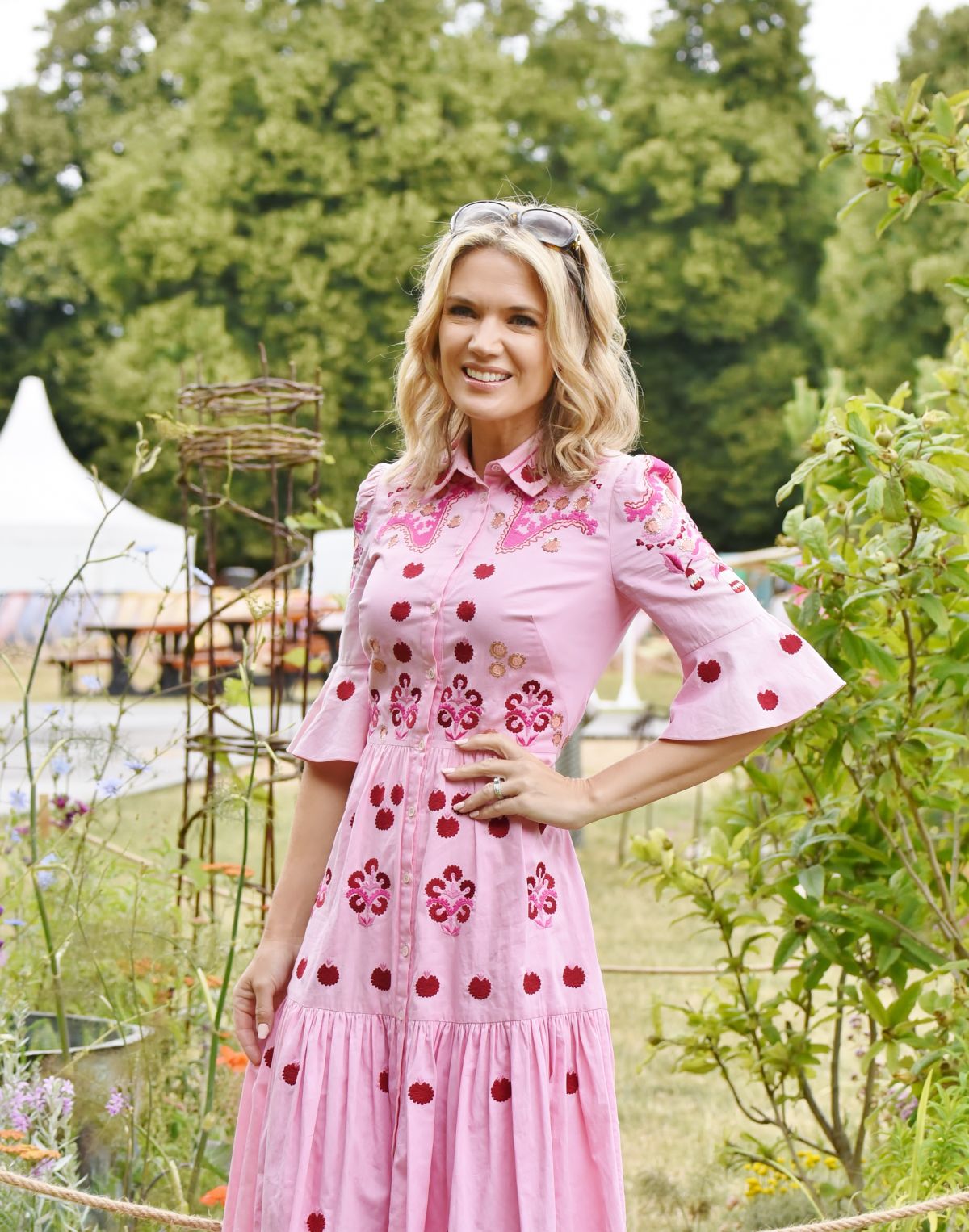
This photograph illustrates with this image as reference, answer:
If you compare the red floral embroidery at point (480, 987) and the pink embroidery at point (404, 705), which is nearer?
the red floral embroidery at point (480, 987)

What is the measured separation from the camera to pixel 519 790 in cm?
164

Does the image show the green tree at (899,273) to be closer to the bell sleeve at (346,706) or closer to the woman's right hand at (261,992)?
the bell sleeve at (346,706)

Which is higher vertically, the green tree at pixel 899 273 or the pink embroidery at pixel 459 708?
the green tree at pixel 899 273

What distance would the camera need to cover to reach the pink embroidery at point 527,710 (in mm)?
1689

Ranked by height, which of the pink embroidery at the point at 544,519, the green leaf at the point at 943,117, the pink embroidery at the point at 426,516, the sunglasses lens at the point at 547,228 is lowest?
the pink embroidery at the point at 544,519

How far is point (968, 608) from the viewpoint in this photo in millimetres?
2508

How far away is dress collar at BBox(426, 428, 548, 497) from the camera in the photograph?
1.76 m

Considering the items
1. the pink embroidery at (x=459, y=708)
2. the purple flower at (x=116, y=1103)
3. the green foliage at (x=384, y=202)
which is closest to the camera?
the pink embroidery at (x=459, y=708)

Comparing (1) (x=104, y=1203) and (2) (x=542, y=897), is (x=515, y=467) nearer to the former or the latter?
(2) (x=542, y=897)

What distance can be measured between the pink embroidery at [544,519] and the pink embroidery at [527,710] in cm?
17

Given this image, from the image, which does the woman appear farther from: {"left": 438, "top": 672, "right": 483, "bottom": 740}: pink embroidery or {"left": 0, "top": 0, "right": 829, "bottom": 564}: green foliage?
{"left": 0, "top": 0, "right": 829, "bottom": 564}: green foliage

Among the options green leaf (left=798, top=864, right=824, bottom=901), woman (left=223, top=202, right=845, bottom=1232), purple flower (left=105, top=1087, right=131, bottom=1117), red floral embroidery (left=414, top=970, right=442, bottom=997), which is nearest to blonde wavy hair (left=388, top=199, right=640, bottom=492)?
woman (left=223, top=202, right=845, bottom=1232)

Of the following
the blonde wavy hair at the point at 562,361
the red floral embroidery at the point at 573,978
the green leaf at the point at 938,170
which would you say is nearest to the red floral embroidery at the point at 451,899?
the red floral embroidery at the point at 573,978

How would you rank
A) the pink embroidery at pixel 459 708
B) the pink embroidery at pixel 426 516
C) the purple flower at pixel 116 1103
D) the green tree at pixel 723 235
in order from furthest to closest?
the green tree at pixel 723 235
the purple flower at pixel 116 1103
the pink embroidery at pixel 426 516
the pink embroidery at pixel 459 708
